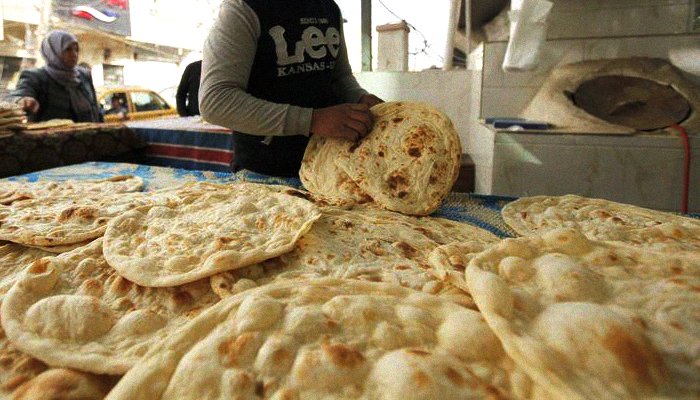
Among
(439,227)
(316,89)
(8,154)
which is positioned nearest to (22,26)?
(8,154)

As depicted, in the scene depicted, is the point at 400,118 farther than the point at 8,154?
No

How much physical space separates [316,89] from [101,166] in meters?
1.67

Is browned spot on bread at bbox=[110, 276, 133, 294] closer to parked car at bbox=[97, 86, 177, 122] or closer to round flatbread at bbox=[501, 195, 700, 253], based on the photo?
round flatbread at bbox=[501, 195, 700, 253]

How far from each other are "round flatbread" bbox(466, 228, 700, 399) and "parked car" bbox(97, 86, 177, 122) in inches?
272

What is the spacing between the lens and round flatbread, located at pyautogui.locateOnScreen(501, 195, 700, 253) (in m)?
1.27

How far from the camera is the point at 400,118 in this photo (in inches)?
74.7

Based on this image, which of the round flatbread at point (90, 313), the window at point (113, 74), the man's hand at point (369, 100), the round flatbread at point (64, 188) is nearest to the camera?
the round flatbread at point (90, 313)

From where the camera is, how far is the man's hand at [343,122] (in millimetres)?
1880

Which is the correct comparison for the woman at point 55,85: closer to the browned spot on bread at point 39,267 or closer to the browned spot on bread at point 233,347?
the browned spot on bread at point 39,267

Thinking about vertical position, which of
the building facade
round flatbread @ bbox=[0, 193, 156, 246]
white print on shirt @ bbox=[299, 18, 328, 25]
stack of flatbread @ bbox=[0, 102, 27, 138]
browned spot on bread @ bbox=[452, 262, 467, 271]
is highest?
the building facade

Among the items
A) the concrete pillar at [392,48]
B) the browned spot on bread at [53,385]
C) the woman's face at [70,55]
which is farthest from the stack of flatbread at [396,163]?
the woman's face at [70,55]

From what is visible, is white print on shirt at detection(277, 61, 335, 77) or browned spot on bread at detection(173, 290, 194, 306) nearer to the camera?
browned spot on bread at detection(173, 290, 194, 306)

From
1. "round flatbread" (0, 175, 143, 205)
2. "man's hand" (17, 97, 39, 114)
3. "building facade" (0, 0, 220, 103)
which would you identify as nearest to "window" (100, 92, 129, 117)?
"man's hand" (17, 97, 39, 114)

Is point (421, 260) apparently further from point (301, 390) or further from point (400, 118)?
point (400, 118)
